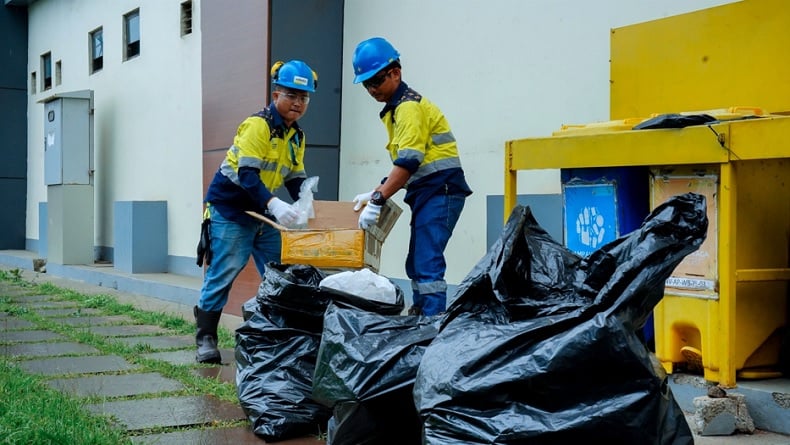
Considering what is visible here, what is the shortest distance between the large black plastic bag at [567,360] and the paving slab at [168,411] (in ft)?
5.51

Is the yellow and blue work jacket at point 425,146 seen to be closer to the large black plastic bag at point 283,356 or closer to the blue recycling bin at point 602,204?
the blue recycling bin at point 602,204

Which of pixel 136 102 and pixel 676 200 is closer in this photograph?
pixel 676 200

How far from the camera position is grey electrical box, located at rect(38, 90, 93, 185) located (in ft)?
40.8

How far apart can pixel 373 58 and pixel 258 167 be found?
2.91 feet

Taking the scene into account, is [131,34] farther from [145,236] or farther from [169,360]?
Result: [169,360]

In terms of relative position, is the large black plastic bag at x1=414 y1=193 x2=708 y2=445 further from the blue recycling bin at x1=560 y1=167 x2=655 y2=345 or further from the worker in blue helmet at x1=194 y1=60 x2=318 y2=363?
the worker in blue helmet at x1=194 y1=60 x2=318 y2=363

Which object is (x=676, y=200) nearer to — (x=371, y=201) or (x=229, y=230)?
(x=371, y=201)

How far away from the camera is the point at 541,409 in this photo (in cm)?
241

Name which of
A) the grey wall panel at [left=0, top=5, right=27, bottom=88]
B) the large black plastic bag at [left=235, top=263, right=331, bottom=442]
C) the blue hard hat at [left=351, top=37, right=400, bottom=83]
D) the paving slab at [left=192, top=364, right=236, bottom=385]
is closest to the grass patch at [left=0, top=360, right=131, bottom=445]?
the large black plastic bag at [left=235, top=263, right=331, bottom=442]

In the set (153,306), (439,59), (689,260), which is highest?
(439,59)

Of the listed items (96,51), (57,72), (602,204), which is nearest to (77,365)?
(602,204)

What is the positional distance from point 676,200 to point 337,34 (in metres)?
5.42

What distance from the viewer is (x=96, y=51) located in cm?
1351

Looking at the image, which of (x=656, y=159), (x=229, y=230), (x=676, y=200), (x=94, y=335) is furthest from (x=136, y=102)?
(x=676, y=200)
